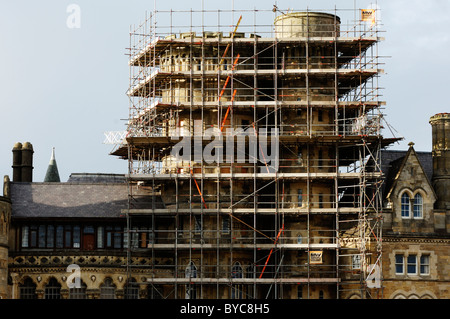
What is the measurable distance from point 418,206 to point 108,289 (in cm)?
2006

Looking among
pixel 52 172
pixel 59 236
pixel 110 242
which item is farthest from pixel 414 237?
pixel 52 172

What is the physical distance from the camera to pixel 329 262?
267 feet

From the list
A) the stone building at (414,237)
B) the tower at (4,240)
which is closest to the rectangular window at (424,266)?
the stone building at (414,237)

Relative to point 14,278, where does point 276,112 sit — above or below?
above

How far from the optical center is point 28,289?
262 ft

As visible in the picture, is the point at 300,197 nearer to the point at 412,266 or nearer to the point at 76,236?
the point at 412,266

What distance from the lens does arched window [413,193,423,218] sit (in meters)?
81.1

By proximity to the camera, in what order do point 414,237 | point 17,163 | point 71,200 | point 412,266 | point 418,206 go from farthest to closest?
point 17,163, point 71,200, point 418,206, point 412,266, point 414,237

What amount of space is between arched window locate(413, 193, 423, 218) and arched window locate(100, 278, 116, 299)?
1937 centimetres

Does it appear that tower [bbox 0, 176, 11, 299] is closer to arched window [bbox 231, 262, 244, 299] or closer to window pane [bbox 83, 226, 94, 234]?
window pane [bbox 83, 226, 94, 234]
